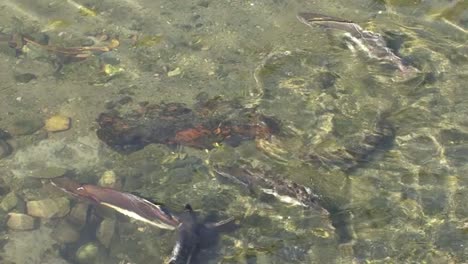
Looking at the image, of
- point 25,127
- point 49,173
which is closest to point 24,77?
point 25,127

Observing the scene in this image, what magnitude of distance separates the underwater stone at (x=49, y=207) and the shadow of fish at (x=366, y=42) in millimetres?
3187

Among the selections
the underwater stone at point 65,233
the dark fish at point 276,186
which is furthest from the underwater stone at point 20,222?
the dark fish at point 276,186

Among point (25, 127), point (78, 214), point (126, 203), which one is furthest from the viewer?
point (25, 127)

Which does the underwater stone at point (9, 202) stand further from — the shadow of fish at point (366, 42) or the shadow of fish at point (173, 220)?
the shadow of fish at point (366, 42)

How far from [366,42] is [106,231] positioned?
10.4ft

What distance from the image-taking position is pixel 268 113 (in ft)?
19.9

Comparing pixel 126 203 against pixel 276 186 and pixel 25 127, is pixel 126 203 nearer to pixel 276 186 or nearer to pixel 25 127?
pixel 276 186

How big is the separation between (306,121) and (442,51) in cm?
171

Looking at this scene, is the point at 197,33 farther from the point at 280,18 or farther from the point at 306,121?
the point at 306,121

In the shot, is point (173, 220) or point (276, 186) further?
point (276, 186)

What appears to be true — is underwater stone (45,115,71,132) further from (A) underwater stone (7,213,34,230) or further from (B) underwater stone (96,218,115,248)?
(B) underwater stone (96,218,115,248)

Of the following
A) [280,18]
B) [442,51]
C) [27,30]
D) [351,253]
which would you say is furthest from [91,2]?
[351,253]

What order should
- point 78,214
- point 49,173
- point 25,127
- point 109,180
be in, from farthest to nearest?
point 25,127 → point 49,173 → point 109,180 → point 78,214

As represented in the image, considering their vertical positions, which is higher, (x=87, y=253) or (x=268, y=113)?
(x=268, y=113)
